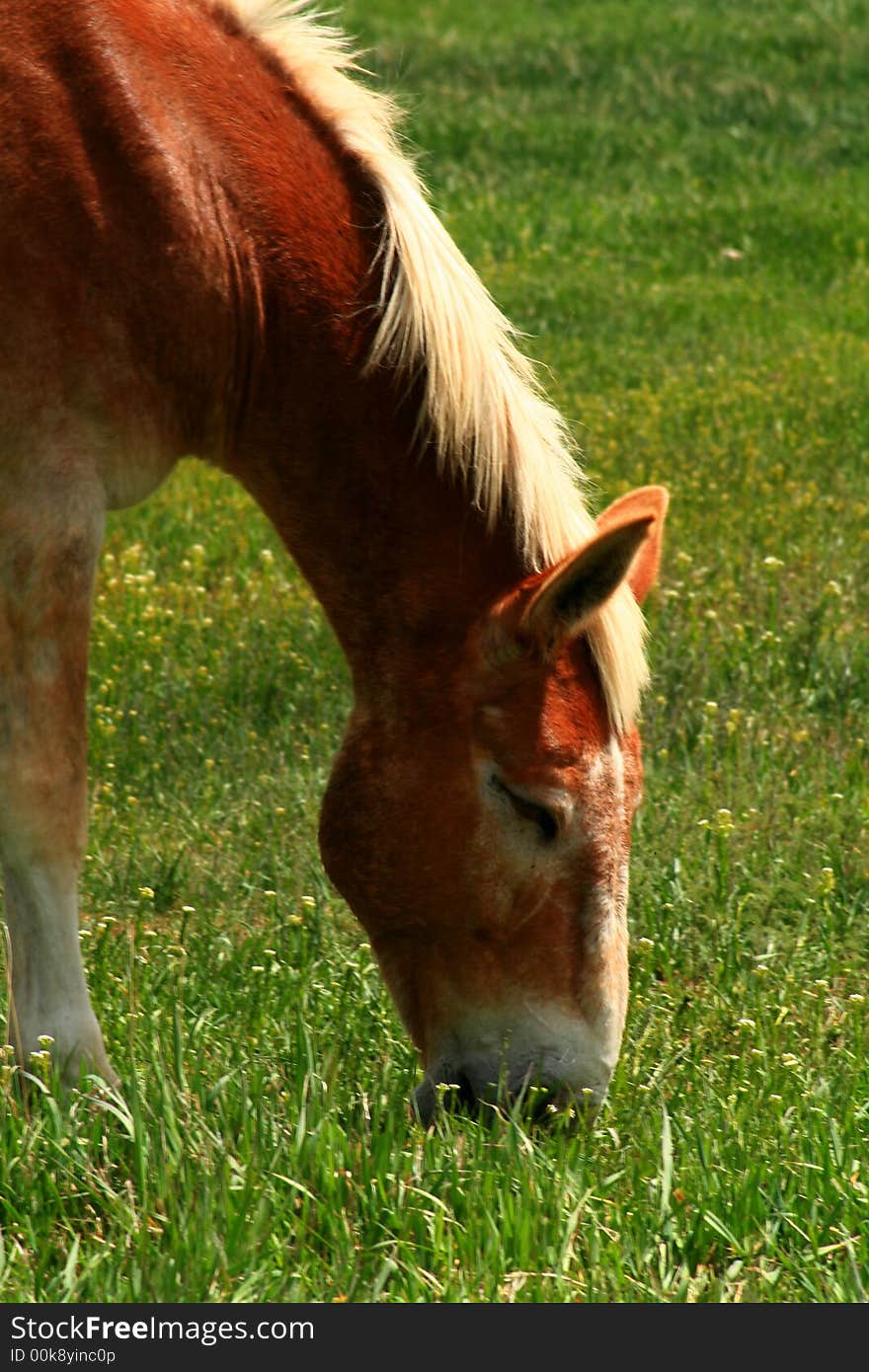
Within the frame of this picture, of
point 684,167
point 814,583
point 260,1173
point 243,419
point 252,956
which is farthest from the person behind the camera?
point 684,167

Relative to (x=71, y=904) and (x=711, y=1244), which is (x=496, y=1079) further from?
(x=71, y=904)

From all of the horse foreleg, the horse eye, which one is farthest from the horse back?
the horse eye

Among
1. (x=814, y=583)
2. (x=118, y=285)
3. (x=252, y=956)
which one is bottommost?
(x=814, y=583)

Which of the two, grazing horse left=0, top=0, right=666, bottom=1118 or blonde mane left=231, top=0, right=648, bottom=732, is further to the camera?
blonde mane left=231, top=0, right=648, bottom=732

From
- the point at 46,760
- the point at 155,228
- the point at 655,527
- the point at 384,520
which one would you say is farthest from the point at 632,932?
the point at 155,228

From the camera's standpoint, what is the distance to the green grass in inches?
124

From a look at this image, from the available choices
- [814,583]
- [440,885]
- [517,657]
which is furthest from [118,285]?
[814,583]

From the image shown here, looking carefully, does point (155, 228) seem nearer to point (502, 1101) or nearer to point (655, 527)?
point (655, 527)

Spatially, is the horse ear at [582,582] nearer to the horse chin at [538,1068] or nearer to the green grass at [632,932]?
the horse chin at [538,1068]

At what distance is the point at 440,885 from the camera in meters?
3.59

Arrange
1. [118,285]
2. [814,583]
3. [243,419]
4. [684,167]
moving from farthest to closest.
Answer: [684,167] < [814,583] < [243,419] < [118,285]

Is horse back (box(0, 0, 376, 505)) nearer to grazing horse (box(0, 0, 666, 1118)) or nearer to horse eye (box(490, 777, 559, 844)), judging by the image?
grazing horse (box(0, 0, 666, 1118))

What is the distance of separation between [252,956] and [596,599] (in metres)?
1.54

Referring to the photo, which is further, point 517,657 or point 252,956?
point 252,956
